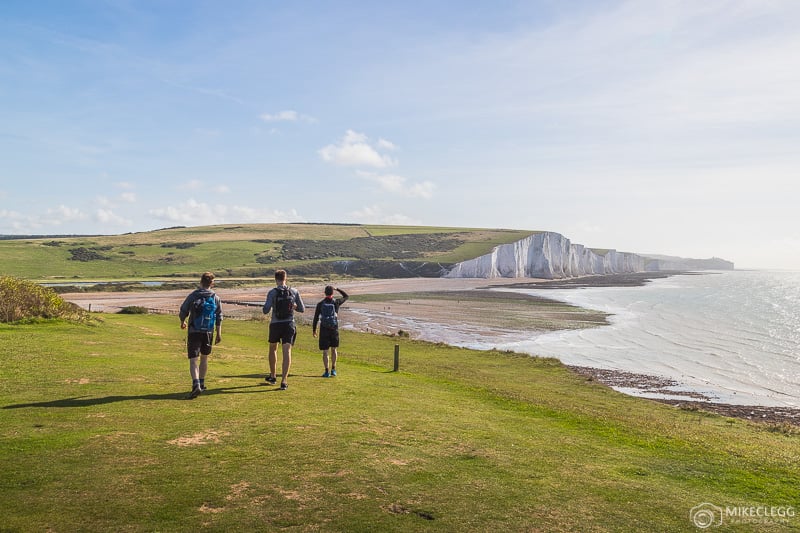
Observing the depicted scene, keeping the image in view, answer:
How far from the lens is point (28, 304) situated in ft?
74.1

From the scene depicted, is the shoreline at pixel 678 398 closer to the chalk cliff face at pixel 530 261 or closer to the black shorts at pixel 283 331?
the black shorts at pixel 283 331

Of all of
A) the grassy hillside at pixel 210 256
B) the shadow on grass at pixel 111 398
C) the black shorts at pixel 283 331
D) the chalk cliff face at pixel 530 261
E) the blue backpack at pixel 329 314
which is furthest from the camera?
the chalk cliff face at pixel 530 261

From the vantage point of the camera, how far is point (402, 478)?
743cm

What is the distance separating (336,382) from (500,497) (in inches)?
330

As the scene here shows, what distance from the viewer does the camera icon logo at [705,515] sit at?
666cm

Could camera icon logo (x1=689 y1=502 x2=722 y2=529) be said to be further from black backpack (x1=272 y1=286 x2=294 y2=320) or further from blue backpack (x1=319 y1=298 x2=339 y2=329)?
blue backpack (x1=319 y1=298 x2=339 y2=329)

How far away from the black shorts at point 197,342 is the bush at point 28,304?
14348mm

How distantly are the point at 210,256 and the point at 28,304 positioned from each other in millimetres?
138286

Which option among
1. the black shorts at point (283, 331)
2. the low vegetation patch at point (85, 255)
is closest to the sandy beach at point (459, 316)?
the black shorts at point (283, 331)

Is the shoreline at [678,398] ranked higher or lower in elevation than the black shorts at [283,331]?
lower

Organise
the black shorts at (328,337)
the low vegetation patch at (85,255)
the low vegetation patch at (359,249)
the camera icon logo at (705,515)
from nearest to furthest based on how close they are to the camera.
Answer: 1. the camera icon logo at (705,515)
2. the black shorts at (328,337)
3. the low vegetation patch at (85,255)
4. the low vegetation patch at (359,249)

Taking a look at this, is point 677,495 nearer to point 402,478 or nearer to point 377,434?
point 402,478

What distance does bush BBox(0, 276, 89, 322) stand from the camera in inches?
843

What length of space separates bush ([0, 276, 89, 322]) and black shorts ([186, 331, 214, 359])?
1435 cm
